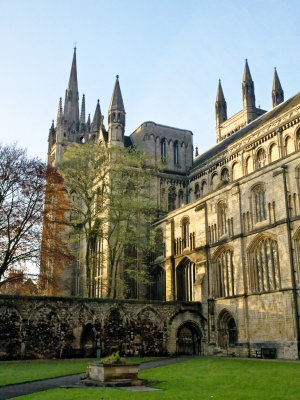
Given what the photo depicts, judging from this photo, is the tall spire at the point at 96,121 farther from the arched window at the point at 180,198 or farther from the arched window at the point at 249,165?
the arched window at the point at 249,165

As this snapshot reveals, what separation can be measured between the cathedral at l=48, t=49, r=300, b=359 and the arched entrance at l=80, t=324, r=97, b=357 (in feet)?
25.8

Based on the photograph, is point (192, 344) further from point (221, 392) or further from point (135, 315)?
point (221, 392)

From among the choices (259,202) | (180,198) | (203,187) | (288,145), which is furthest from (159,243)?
(288,145)

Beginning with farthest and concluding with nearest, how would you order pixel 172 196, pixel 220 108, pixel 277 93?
pixel 220 108 → pixel 277 93 → pixel 172 196

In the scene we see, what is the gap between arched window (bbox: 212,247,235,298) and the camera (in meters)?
33.3

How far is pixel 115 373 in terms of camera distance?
53.9ft

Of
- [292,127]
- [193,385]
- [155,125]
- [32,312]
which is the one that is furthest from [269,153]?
[193,385]

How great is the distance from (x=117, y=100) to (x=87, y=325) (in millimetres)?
27147

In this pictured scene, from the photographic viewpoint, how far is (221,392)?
44.8ft

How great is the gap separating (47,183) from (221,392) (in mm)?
19592

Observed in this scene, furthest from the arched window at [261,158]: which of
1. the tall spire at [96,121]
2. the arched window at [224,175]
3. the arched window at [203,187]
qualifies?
the tall spire at [96,121]

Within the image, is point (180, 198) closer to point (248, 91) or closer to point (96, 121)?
point (96, 121)

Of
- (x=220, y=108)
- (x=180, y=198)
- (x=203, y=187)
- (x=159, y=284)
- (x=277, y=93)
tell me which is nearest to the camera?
(x=159, y=284)

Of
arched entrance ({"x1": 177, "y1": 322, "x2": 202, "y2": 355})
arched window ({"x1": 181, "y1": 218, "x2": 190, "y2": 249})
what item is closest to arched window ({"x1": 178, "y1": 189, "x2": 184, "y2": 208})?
arched window ({"x1": 181, "y1": 218, "x2": 190, "y2": 249})
